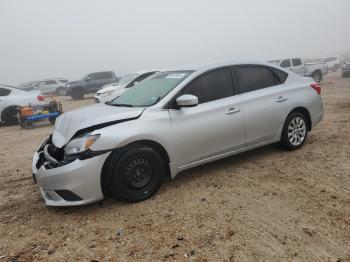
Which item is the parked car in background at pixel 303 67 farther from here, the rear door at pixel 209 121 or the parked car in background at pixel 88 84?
the rear door at pixel 209 121

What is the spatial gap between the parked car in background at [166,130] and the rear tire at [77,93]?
18.2m

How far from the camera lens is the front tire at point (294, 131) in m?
5.26

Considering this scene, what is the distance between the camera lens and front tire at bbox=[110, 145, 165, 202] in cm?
374

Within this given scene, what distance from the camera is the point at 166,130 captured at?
4020 mm

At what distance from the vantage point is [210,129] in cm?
433

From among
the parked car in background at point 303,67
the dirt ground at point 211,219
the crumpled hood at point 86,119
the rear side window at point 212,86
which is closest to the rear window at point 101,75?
the parked car in background at point 303,67

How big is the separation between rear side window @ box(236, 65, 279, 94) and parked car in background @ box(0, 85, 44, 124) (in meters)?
8.38

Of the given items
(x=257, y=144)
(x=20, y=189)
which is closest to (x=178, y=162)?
(x=257, y=144)

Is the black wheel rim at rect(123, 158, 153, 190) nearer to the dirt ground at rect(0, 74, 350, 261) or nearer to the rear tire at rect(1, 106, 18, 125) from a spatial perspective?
the dirt ground at rect(0, 74, 350, 261)

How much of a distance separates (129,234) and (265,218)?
140 centimetres

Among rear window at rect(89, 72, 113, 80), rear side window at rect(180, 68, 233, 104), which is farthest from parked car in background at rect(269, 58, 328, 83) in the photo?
rear side window at rect(180, 68, 233, 104)

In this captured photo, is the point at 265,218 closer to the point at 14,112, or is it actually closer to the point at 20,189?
the point at 20,189

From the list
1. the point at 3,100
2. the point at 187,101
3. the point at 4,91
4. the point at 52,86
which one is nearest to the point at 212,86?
the point at 187,101

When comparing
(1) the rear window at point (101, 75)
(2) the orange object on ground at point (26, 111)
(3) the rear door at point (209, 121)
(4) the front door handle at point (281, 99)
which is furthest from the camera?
(1) the rear window at point (101, 75)
